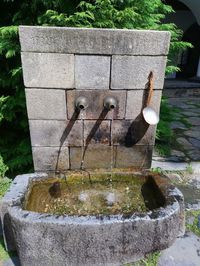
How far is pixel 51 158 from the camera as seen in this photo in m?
2.69

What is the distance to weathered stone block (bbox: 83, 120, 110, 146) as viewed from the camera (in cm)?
258

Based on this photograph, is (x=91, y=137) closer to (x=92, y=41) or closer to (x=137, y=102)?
(x=137, y=102)

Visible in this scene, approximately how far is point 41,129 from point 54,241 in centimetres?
112

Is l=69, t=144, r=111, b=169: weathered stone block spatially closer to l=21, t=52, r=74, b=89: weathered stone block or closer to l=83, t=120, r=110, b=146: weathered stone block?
l=83, t=120, r=110, b=146: weathered stone block

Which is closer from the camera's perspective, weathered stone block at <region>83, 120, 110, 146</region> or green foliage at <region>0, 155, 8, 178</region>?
weathered stone block at <region>83, 120, 110, 146</region>

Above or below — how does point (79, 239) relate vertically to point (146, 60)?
below

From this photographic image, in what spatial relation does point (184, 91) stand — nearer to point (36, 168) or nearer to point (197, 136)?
point (197, 136)

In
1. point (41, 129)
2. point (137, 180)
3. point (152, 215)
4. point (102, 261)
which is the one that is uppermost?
point (41, 129)

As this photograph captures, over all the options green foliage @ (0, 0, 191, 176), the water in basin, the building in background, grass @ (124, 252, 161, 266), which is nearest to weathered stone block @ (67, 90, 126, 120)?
the water in basin

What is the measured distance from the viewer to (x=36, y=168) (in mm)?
2742

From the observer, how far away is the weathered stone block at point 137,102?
2.50 metres

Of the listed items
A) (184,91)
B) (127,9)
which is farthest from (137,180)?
(184,91)

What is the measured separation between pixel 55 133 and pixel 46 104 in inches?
12.4

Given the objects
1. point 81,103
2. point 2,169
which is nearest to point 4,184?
point 2,169
